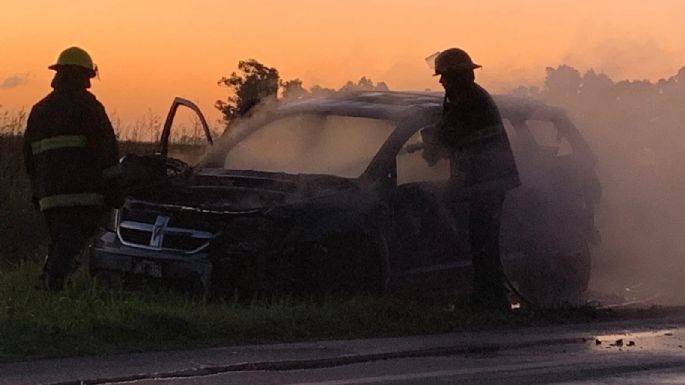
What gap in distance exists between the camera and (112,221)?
42.1 ft

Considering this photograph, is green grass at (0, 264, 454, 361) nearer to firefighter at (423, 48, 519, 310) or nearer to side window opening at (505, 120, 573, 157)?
firefighter at (423, 48, 519, 310)

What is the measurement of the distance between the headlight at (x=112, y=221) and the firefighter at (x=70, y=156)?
0.46 feet

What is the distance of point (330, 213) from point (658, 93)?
12.0m

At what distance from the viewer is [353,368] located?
9.23 metres

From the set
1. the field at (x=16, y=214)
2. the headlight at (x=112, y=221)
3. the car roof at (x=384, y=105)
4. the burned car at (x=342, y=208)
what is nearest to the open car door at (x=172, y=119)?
the burned car at (x=342, y=208)

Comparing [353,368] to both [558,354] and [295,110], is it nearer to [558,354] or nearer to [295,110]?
[558,354]

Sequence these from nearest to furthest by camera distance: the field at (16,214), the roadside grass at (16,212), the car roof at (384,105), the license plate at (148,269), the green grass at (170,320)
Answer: the green grass at (170,320)
the license plate at (148,269)
the car roof at (384,105)
the roadside grass at (16,212)
the field at (16,214)

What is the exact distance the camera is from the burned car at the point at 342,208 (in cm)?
1206

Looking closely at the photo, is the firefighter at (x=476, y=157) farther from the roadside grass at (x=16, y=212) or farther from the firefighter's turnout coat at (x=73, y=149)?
the roadside grass at (x=16, y=212)

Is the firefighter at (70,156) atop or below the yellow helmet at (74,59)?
below

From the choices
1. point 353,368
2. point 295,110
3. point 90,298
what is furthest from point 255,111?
point 353,368

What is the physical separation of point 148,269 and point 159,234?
271mm

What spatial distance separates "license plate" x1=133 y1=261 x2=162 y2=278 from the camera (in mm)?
12164

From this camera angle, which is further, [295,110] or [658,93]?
[658,93]
